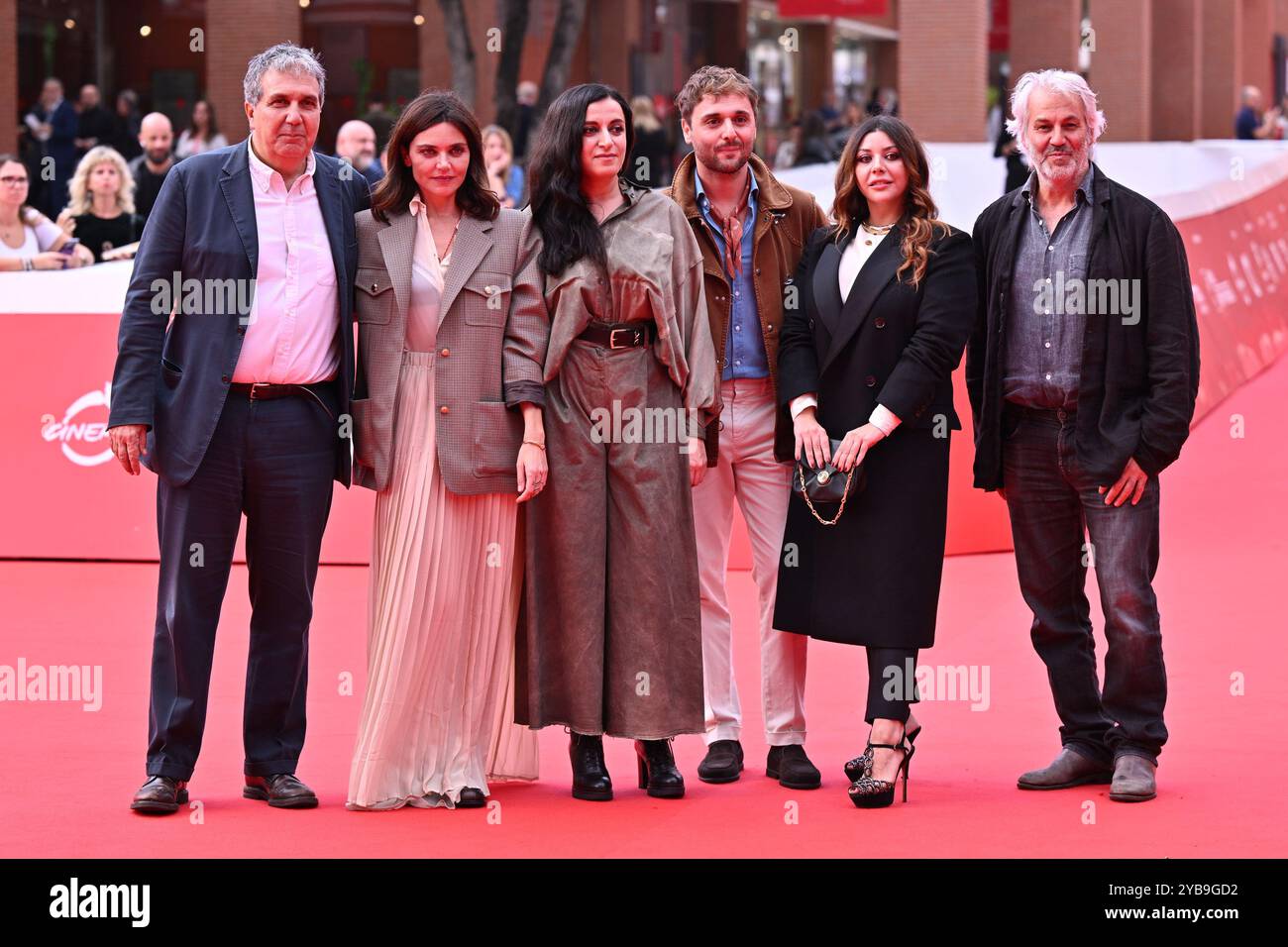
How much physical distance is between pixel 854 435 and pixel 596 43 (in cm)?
3256

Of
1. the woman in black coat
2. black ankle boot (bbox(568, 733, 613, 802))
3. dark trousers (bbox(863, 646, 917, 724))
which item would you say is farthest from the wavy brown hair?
black ankle boot (bbox(568, 733, 613, 802))

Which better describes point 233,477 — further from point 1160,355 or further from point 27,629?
point 27,629

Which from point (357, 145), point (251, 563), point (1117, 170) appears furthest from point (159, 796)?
point (1117, 170)

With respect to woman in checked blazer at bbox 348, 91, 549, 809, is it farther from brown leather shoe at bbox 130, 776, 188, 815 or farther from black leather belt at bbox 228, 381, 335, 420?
brown leather shoe at bbox 130, 776, 188, 815

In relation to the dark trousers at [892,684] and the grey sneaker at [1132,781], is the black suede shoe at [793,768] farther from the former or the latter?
the grey sneaker at [1132,781]

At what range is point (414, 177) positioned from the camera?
5.66 m

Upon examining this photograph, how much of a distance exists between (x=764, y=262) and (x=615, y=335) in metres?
0.68

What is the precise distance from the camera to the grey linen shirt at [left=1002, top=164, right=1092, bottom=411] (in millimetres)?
5648

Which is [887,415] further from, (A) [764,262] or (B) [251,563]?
(B) [251,563]

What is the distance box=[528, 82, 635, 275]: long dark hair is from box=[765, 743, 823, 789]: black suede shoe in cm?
166

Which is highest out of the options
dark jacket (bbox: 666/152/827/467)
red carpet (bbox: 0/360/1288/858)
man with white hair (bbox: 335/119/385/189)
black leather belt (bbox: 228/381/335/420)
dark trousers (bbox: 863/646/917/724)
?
man with white hair (bbox: 335/119/385/189)

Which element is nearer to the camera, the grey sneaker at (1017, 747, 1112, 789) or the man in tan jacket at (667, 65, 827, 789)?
the grey sneaker at (1017, 747, 1112, 789)

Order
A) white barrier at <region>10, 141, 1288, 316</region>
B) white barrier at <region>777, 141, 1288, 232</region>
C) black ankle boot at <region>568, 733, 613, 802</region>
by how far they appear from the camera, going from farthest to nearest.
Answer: white barrier at <region>777, 141, 1288, 232</region> → white barrier at <region>10, 141, 1288, 316</region> → black ankle boot at <region>568, 733, 613, 802</region>

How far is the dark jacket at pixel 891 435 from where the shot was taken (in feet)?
18.6
